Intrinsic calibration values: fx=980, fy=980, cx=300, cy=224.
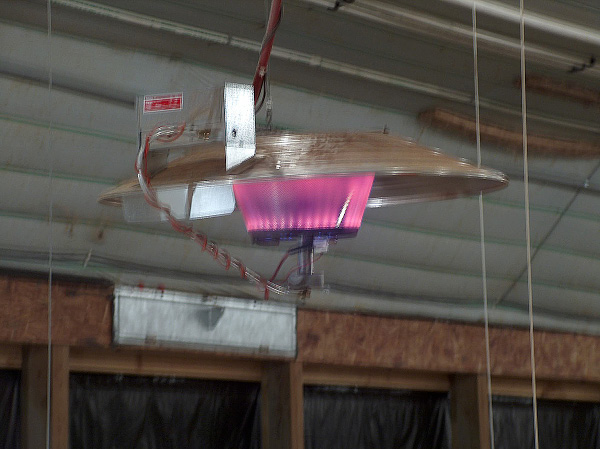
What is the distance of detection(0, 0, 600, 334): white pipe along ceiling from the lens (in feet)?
9.58

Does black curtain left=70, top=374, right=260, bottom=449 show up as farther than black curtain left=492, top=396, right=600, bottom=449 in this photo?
No

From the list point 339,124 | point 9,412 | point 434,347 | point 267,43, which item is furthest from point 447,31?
point 267,43

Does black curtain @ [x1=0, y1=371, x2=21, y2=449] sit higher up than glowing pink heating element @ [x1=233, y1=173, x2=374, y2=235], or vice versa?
glowing pink heating element @ [x1=233, y1=173, x2=374, y2=235]

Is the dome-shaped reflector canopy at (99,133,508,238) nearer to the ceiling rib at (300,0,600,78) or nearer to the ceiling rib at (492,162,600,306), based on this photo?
the ceiling rib at (300,0,600,78)

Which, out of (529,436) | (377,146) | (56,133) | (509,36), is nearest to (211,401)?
(56,133)

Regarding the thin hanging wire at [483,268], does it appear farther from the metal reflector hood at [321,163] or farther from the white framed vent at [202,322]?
the metal reflector hood at [321,163]

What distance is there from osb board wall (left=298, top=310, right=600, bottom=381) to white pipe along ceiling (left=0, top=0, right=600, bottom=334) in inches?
2.3

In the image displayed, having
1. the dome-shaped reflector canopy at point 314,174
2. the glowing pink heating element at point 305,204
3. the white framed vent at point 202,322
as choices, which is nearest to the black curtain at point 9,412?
the white framed vent at point 202,322

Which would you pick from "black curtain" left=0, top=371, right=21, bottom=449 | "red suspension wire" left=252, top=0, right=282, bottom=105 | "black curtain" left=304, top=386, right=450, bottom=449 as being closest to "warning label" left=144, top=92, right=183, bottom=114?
"red suspension wire" left=252, top=0, right=282, bottom=105

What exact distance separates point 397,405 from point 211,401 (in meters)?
0.88

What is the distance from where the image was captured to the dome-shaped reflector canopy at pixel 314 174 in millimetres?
1426

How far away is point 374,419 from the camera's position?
3.89 metres

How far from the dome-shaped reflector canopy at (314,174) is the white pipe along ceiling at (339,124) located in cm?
107

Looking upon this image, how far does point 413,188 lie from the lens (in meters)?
1.72
